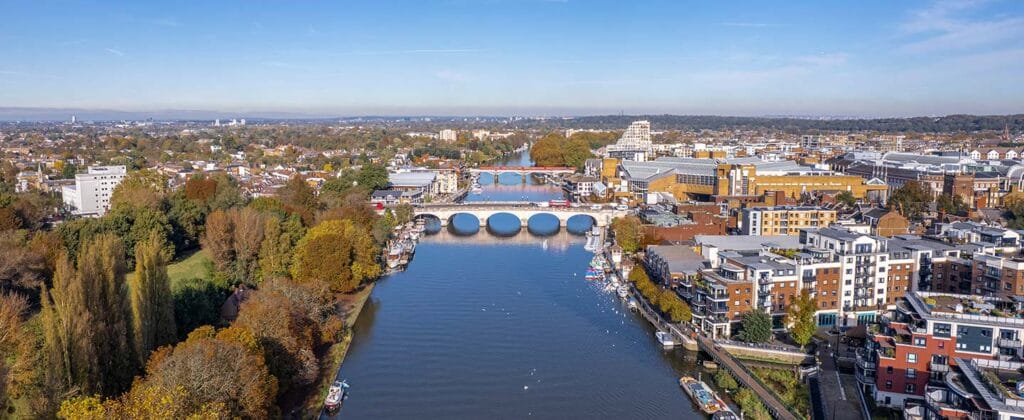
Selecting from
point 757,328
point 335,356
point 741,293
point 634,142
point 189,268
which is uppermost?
point 634,142

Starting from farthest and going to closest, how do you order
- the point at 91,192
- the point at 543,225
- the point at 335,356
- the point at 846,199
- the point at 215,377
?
1. the point at 91,192
2. the point at 543,225
3. the point at 846,199
4. the point at 335,356
5. the point at 215,377

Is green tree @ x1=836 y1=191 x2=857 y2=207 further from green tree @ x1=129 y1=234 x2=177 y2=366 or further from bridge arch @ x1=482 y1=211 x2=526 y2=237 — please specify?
green tree @ x1=129 y1=234 x2=177 y2=366

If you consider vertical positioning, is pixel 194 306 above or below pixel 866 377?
above

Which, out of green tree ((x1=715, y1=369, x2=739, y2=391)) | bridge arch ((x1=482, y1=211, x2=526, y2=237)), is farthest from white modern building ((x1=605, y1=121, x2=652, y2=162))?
green tree ((x1=715, y1=369, x2=739, y2=391))

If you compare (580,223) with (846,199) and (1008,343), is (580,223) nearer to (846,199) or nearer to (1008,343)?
(846,199)

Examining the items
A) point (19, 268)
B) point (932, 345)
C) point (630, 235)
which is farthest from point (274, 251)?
point (932, 345)

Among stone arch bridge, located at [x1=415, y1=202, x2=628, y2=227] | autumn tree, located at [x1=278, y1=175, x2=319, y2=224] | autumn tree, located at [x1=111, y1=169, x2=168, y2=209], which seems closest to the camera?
autumn tree, located at [x1=111, y1=169, x2=168, y2=209]
